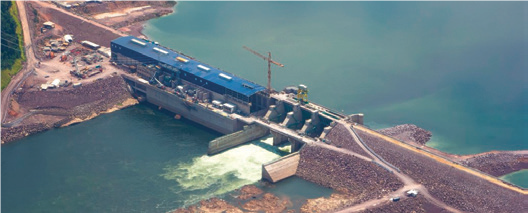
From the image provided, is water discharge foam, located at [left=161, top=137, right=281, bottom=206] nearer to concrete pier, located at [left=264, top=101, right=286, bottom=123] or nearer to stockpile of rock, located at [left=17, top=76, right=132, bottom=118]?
concrete pier, located at [left=264, top=101, right=286, bottom=123]

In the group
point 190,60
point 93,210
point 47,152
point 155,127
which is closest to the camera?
point 93,210

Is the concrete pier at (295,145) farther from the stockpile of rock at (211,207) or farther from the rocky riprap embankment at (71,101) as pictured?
the rocky riprap embankment at (71,101)

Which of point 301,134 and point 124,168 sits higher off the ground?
point 301,134

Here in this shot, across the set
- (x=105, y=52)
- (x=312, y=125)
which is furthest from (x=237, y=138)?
(x=105, y=52)

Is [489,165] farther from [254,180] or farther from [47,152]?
[47,152]

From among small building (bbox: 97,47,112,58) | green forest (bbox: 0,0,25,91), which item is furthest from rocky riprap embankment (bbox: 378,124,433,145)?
green forest (bbox: 0,0,25,91)

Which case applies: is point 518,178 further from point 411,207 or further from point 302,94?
point 302,94

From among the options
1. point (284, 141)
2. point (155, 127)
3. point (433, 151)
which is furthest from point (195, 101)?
point (433, 151)
